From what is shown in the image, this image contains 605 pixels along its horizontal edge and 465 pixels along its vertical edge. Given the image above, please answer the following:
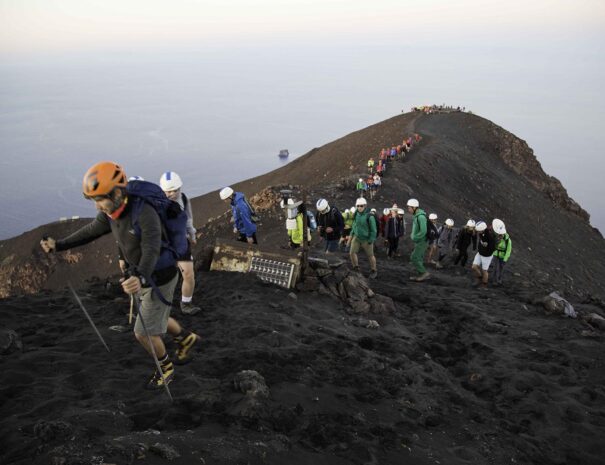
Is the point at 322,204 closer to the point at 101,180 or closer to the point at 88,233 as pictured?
the point at 88,233

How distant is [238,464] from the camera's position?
155 inches

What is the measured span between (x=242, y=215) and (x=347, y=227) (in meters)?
5.81

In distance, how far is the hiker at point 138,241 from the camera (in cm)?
424

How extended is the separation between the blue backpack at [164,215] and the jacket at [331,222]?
24.7ft

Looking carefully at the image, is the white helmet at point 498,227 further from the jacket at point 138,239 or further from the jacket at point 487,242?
the jacket at point 138,239

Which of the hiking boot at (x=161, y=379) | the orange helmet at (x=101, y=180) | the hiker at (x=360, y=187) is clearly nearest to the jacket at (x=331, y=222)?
the hiking boot at (x=161, y=379)

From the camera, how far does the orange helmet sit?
4168mm

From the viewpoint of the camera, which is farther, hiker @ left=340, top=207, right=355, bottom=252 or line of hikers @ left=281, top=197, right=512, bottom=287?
hiker @ left=340, top=207, right=355, bottom=252

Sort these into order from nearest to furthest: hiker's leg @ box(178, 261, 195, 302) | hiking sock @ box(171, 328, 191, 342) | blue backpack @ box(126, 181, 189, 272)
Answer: blue backpack @ box(126, 181, 189, 272) < hiking sock @ box(171, 328, 191, 342) < hiker's leg @ box(178, 261, 195, 302)

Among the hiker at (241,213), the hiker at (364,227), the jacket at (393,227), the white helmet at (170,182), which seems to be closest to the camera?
the white helmet at (170,182)

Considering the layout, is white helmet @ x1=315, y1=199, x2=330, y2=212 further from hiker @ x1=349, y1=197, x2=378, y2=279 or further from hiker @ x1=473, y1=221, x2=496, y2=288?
hiker @ x1=473, y1=221, x2=496, y2=288

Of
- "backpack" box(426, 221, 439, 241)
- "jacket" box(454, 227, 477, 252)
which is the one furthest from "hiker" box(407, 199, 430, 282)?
"jacket" box(454, 227, 477, 252)

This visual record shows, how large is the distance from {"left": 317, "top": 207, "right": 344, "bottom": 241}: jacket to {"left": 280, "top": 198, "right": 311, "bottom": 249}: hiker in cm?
107

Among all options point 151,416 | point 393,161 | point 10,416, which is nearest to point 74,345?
point 10,416
